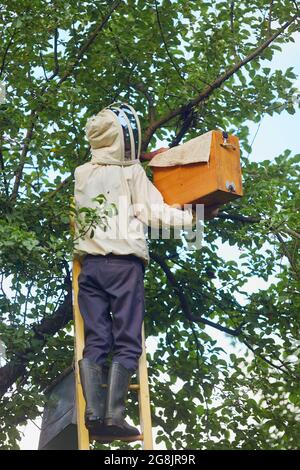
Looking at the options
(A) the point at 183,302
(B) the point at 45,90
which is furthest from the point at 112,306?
(A) the point at 183,302

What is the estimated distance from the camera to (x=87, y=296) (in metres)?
7.17

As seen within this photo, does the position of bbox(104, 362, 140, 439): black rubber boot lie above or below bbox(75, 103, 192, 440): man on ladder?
below

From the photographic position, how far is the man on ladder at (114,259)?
678cm

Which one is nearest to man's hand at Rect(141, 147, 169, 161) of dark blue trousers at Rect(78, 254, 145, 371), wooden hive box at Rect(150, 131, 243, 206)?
wooden hive box at Rect(150, 131, 243, 206)

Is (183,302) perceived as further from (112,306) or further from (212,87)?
(112,306)

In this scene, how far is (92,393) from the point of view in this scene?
6734 millimetres

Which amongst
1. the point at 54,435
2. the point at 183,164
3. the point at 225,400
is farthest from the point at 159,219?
the point at 225,400

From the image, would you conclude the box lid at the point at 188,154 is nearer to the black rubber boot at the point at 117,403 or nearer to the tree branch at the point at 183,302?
the black rubber boot at the point at 117,403

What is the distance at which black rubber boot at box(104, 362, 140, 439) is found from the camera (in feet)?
21.9

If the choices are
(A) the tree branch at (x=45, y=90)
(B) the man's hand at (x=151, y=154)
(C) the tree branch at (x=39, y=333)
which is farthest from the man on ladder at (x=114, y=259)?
(C) the tree branch at (x=39, y=333)

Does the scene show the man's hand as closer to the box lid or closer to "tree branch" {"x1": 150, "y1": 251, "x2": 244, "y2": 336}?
the box lid

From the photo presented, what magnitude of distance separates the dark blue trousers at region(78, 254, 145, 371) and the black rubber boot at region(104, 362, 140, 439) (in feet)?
0.23

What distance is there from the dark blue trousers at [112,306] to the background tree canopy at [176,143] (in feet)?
5.22

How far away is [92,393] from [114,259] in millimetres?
955
